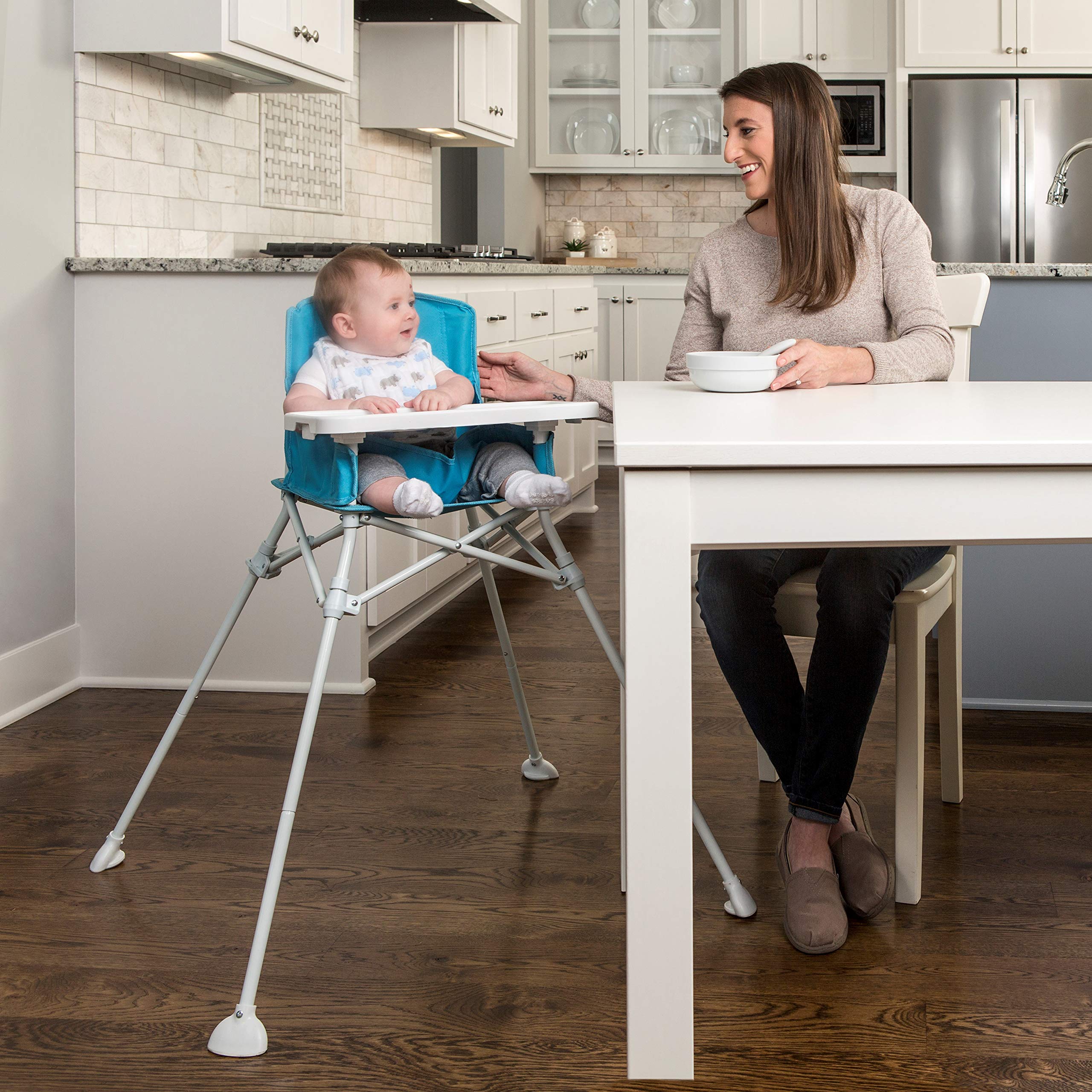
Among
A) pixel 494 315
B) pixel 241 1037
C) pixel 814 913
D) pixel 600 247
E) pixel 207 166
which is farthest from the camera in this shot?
pixel 600 247

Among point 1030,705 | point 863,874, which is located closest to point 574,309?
point 1030,705

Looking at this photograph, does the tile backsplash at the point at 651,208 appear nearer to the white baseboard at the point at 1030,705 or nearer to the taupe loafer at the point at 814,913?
the white baseboard at the point at 1030,705

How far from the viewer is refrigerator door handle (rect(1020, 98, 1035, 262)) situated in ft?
18.7

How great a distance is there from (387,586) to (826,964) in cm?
71

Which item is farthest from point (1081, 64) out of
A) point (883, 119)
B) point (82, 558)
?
point (82, 558)

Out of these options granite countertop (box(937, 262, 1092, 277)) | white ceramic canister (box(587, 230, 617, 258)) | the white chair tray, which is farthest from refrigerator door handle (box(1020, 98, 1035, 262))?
the white chair tray

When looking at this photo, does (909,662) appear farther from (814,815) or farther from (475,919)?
(475,919)

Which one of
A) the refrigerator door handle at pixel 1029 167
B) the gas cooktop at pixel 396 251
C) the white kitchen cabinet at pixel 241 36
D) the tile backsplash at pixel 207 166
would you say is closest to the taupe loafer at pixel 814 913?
the gas cooktop at pixel 396 251

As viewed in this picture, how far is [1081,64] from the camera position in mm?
5676

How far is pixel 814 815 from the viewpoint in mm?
1670

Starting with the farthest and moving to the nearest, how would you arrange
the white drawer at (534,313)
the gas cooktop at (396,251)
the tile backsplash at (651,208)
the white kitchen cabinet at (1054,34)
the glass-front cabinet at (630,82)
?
the tile backsplash at (651,208) → the glass-front cabinet at (630,82) → the white kitchen cabinet at (1054,34) → the white drawer at (534,313) → the gas cooktop at (396,251)

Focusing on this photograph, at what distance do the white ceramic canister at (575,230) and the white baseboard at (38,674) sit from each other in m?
4.17

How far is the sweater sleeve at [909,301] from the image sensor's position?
1.74m

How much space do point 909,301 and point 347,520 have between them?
2.90 feet
